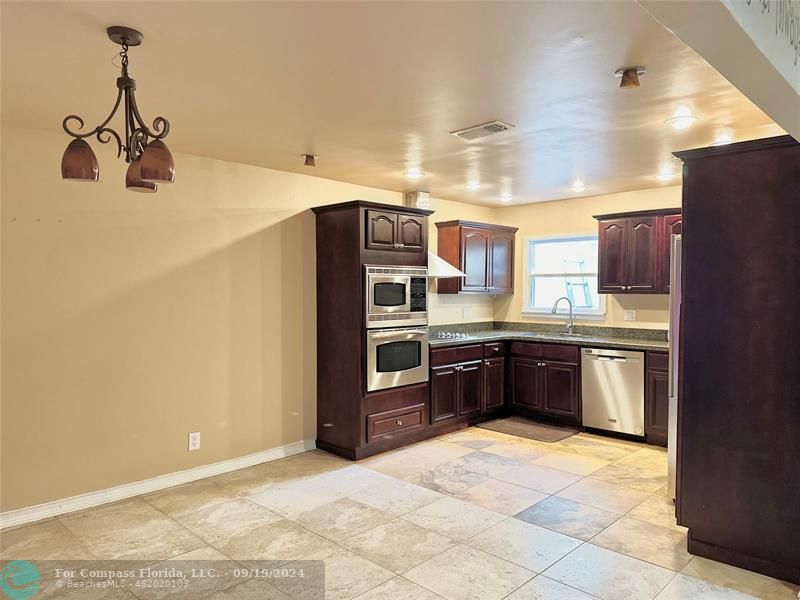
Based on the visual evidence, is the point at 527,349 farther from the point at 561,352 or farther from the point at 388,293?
the point at 388,293

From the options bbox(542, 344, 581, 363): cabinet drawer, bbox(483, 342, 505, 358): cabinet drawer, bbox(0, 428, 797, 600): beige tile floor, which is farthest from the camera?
bbox(483, 342, 505, 358): cabinet drawer

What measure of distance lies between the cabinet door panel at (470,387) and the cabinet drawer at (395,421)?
57 cm

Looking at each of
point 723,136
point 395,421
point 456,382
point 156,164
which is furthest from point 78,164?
point 456,382

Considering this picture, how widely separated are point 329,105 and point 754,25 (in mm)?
2172

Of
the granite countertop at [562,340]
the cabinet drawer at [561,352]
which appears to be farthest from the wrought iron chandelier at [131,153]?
the cabinet drawer at [561,352]

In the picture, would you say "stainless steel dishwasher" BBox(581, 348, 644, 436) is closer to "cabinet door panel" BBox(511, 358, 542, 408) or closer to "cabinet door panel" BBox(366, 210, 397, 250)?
"cabinet door panel" BBox(511, 358, 542, 408)

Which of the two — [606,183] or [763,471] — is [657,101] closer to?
[763,471]

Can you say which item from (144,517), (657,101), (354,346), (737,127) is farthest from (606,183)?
(144,517)

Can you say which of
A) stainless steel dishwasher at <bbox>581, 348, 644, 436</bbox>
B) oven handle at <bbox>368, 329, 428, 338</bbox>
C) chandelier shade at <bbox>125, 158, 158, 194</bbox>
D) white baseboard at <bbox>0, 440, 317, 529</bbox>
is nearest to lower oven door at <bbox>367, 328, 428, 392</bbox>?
oven handle at <bbox>368, 329, 428, 338</bbox>

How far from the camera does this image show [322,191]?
16.3 feet

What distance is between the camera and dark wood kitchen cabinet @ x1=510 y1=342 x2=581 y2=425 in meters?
5.50

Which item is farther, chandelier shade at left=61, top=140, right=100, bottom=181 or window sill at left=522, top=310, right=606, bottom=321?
window sill at left=522, top=310, right=606, bottom=321

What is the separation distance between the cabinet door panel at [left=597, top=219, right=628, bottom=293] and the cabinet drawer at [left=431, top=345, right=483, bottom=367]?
1.41 meters

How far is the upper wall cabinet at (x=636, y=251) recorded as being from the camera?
16.8ft
